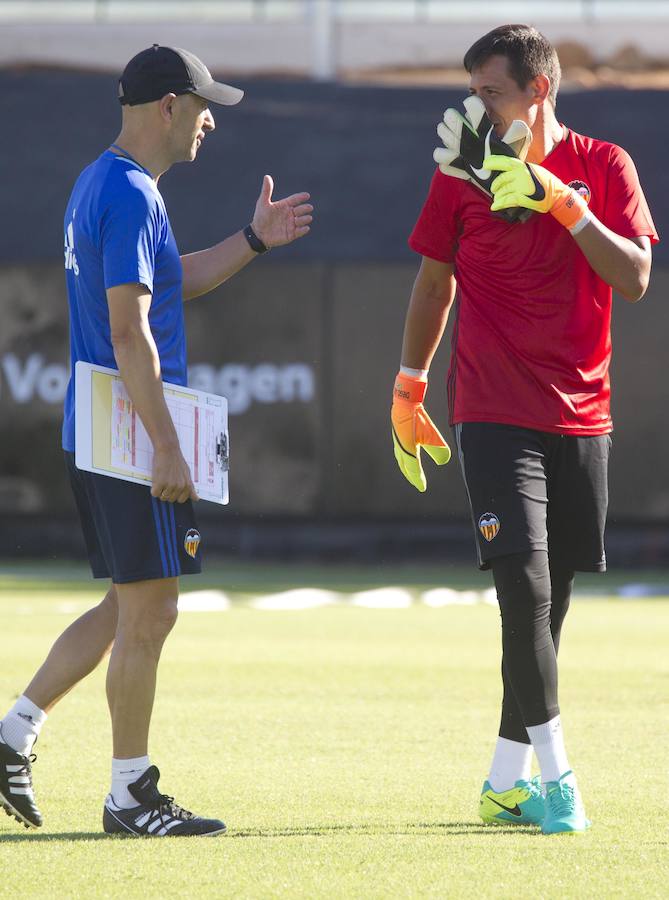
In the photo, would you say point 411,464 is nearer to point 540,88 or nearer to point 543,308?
point 543,308

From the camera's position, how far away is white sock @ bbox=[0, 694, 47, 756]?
5469 mm

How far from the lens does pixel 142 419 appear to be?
16.9 feet

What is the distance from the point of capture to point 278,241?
5.88m

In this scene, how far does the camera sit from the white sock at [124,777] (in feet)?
17.0

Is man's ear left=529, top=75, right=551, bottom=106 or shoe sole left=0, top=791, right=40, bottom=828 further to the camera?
man's ear left=529, top=75, right=551, bottom=106

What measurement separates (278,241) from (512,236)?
832 mm

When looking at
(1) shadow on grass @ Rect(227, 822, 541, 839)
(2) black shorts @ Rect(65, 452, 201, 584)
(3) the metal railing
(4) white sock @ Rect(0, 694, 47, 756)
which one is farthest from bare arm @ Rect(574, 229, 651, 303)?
(3) the metal railing

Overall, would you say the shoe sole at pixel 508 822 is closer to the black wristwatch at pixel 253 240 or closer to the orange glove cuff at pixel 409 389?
the orange glove cuff at pixel 409 389

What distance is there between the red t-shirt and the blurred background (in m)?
11.7

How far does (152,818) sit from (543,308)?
6.36 ft

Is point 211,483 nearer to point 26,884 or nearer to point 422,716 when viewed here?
point 26,884

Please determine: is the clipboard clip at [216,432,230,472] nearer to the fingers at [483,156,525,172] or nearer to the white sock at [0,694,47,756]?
the white sock at [0,694,47,756]

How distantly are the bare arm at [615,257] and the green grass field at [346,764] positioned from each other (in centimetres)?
163

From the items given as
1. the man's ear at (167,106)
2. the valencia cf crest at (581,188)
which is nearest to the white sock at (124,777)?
the man's ear at (167,106)
